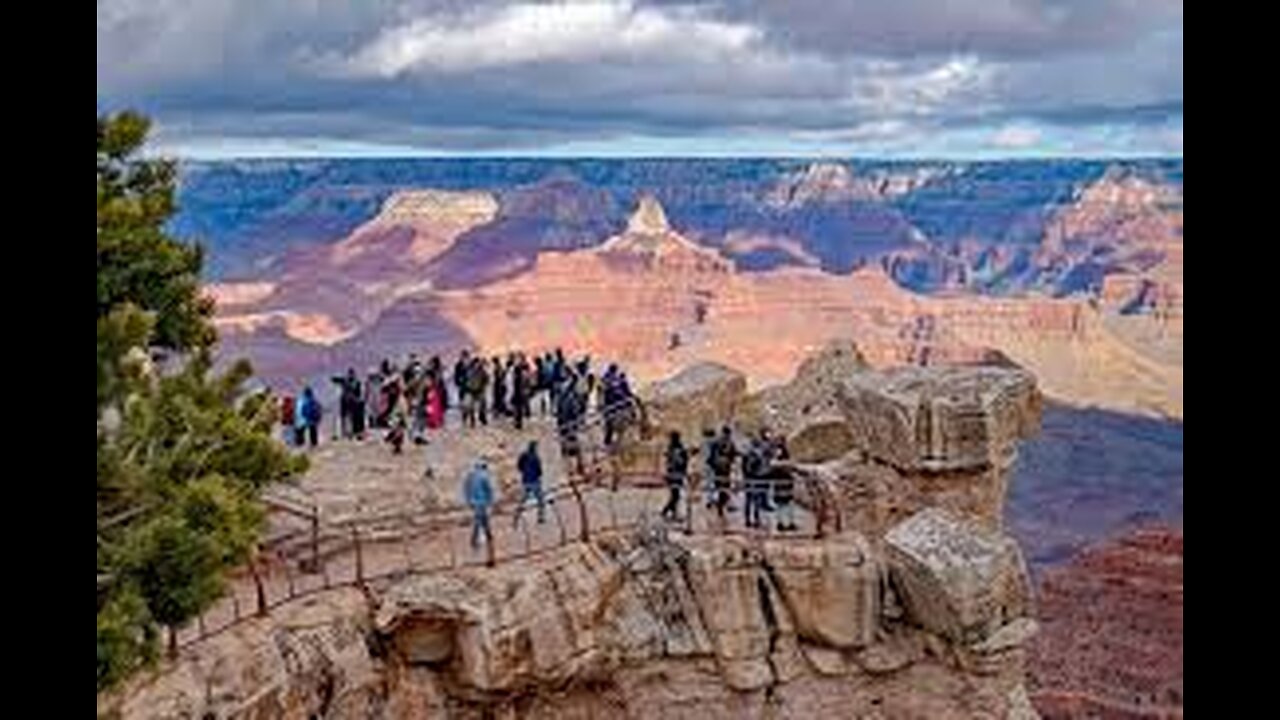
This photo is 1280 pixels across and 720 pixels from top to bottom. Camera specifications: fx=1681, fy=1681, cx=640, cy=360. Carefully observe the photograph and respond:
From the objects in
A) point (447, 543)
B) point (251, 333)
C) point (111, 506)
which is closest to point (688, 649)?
point (447, 543)

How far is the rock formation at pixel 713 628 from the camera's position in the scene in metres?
14.5

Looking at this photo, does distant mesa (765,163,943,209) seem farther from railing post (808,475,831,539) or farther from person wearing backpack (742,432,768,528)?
person wearing backpack (742,432,768,528)

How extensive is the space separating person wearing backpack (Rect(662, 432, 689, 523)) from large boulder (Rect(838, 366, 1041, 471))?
232 centimetres

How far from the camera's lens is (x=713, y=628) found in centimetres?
1584

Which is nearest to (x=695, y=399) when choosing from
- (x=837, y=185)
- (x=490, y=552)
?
(x=490, y=552)

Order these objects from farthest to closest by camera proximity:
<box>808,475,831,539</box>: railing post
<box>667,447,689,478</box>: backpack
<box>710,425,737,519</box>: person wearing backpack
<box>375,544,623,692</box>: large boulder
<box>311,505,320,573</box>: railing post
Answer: <box>808,475,831,539</box>: railing post
<box>710,425,737,519</box>: person wearing backpack
<box>667,447,689,478</box>: backpack
<box>311,505,320,573</box>: railing post
<box>375,544,623,692</box>: large boulder

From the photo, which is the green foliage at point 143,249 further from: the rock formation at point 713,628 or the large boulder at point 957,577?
the large boulder at point 957,577

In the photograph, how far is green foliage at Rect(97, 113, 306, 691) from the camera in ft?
25.5

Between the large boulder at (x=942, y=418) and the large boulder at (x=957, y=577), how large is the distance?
→ 1310 millimetres

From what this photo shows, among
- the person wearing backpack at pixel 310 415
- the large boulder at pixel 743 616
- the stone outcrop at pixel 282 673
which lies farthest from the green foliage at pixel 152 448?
the person wearing backpack at pixel 310 415

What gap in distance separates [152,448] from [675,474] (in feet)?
29.3

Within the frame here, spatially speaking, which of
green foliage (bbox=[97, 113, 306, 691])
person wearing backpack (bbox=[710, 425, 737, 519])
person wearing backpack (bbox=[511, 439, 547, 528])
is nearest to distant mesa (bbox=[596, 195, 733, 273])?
person wearing backpack (bbox=[710, 425, 737, 519])
